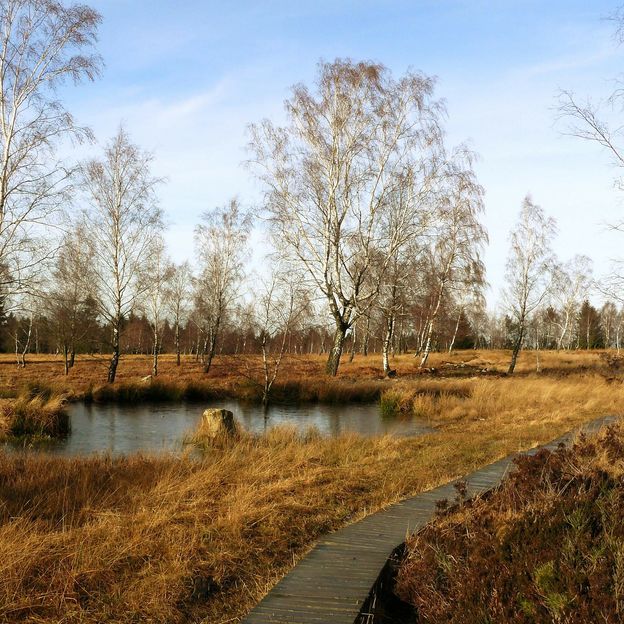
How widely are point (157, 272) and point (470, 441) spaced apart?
2243 centimetres

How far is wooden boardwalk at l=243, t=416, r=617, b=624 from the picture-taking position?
12.0 feet

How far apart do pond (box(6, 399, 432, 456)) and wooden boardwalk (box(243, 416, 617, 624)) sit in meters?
6.20

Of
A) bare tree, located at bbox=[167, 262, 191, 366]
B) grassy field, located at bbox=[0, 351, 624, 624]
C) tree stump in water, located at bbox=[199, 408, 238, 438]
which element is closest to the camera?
grassy field, located at bbox=[0, 351, 624, 624]

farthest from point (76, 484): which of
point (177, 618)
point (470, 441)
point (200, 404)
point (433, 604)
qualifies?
point (200, 404)

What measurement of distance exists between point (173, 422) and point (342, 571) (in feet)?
39.5

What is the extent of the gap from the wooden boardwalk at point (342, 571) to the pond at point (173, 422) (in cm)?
620

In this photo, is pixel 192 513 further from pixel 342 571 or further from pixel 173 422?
pixel 173 422

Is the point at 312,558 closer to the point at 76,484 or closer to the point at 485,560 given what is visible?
the point at 485,560

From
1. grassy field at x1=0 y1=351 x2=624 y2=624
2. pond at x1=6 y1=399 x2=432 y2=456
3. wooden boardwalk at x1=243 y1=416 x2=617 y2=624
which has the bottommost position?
pond at x1=6 y1=399 x2=432 y2=456

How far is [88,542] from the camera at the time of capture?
4.84 m

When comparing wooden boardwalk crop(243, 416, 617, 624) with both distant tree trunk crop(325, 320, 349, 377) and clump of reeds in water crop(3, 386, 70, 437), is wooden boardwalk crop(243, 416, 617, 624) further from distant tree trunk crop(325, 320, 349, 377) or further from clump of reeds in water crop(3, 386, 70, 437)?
distant tree trunk crop(325, 320, 349, 377)

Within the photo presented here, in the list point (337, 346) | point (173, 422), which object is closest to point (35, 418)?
point (173, 422)

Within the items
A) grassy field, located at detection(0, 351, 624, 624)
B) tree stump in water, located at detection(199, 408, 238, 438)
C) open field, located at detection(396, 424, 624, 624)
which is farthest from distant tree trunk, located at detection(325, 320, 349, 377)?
open field, located at detection(396, 424, 624, 624)

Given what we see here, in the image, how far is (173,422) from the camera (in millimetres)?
15664
